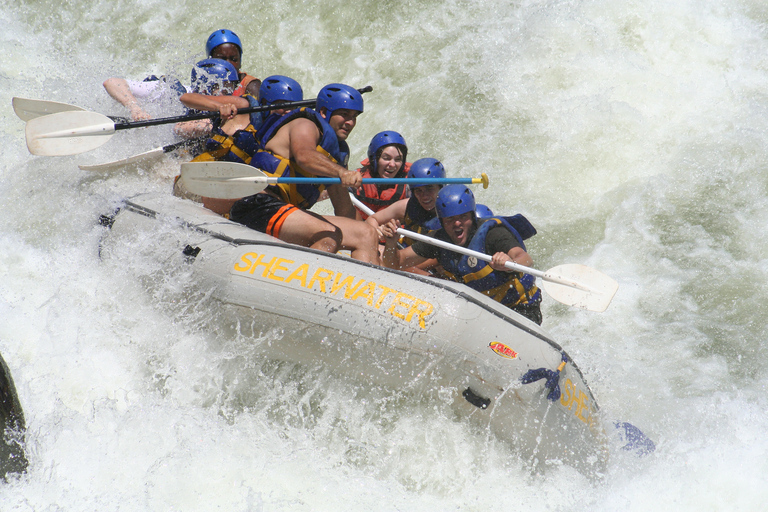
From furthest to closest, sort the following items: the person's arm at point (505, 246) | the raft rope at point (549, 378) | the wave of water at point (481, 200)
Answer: the person's arm at point (505, 246), the wave of water at point (481, 200), the raft rope at point (549, 378)

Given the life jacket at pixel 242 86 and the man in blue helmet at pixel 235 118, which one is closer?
the man in blue helmet at pixel 235 118

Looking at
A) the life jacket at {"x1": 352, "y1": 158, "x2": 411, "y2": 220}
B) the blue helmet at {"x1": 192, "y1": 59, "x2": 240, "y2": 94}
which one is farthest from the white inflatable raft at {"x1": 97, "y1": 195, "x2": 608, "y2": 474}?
the blue helmet at {"x1": 192, "y1": 59, "x2": 240, "y2": 94}

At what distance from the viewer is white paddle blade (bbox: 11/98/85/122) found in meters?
4.62

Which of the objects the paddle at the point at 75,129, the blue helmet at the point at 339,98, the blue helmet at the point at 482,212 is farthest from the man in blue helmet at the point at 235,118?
the blue helmet at the point at 482,212

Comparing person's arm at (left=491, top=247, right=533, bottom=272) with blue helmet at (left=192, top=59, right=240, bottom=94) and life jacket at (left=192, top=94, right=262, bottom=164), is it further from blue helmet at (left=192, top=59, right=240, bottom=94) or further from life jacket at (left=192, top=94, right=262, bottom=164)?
blue helmet at (left=192, top=59, right=240, bottom=94)

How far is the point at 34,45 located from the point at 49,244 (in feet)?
15.2

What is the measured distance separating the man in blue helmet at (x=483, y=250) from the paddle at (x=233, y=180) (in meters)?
0.20

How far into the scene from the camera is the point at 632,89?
6441 mm

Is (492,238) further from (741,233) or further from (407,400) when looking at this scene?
(741,233)

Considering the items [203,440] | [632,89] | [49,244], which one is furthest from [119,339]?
[632,89]

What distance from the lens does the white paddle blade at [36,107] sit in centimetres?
462

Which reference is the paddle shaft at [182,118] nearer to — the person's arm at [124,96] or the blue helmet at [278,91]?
the blue helmet at [278,91]

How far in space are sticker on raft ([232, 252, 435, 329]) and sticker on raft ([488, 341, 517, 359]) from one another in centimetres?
34

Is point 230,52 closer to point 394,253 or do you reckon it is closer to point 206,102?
point 206,102
